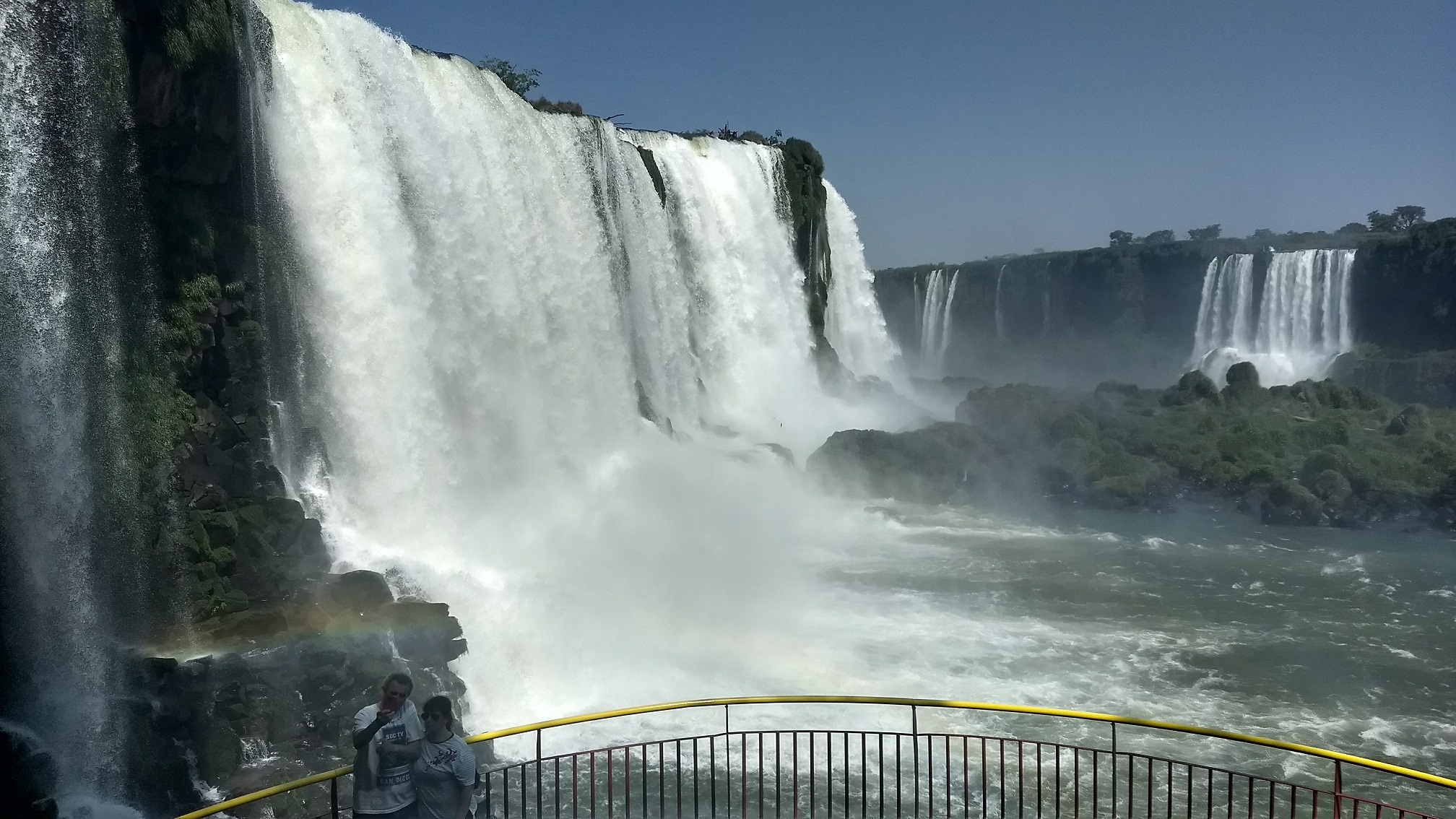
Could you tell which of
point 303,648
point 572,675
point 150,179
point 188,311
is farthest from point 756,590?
point 150,179

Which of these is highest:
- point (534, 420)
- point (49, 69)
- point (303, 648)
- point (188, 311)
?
point (49, 69)

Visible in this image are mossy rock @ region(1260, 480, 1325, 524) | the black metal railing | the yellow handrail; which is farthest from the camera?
mossy rock @ region(1260, 480, 1325, 524)

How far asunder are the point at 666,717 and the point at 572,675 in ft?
4.28

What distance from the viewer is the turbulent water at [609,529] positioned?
11.0 metres

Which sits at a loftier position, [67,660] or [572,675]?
[67,660]

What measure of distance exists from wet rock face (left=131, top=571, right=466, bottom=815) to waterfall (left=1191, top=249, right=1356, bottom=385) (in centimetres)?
3272

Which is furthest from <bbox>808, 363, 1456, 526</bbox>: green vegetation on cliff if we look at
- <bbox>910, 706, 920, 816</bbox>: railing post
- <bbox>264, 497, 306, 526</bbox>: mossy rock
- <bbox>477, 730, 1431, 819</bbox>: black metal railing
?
<bbox>264, 497, 306, 526</bbox>: mossy rock

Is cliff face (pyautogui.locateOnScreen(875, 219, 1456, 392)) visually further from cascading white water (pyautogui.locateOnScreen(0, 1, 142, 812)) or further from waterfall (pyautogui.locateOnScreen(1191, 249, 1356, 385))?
cascading white water (pyautogui.locateOnScreen(0, 1, 142, 812))

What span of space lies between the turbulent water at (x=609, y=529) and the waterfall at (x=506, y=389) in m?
0.05

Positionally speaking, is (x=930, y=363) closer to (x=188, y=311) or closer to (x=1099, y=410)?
(x=1099, y=410)

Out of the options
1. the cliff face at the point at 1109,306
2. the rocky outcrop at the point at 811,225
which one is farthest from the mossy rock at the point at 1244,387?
the cliff face at the point at 1109,306

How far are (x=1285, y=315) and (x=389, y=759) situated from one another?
37.1m

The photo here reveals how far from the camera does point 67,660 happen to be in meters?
8.34

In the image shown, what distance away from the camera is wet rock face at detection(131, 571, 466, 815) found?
8148 millimetres
